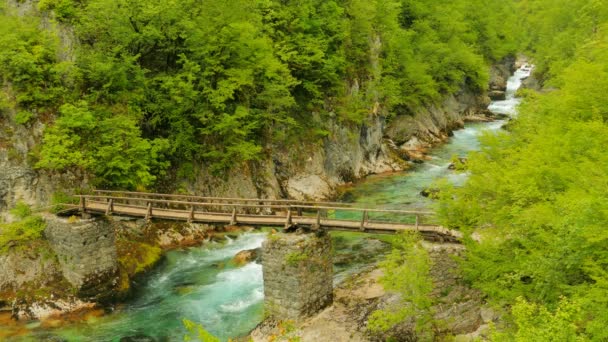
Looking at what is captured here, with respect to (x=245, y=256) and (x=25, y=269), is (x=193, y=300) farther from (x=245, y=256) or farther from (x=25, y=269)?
(x=25, y=269)

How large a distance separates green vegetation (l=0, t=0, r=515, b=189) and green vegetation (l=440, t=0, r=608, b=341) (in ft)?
46.6

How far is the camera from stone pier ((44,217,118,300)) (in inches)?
738

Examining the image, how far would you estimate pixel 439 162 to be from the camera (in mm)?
38812

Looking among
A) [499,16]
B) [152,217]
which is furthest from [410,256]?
[499,16]

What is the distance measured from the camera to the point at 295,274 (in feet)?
53.8

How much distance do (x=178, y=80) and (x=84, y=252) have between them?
9990 millimetres

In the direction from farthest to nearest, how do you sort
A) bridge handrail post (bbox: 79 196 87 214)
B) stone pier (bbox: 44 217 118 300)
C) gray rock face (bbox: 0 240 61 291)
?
bridge handrail post (bbox: 79 196 87 214) < stone pier (bbox: 44 217 118 300) < gray rock face (bbox: 0 240 61 291)

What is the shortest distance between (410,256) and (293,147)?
1763 cm

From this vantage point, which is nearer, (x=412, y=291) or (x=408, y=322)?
(x=412, y=291)

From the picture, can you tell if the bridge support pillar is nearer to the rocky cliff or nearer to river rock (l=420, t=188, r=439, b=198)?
river rock (l=420, t=188, r=439, b=198)

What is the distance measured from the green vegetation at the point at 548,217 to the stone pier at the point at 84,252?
1342 cm

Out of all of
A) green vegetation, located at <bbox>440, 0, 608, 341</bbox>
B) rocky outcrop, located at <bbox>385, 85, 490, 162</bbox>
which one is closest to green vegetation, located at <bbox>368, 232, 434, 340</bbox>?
green vegetation, located at <bbox>440, 0, 608, 341</bbox>

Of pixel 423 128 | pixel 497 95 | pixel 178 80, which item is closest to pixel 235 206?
pixel 178 80

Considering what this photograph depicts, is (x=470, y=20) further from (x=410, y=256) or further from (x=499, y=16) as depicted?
(x=410, y=256)
